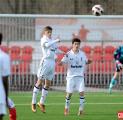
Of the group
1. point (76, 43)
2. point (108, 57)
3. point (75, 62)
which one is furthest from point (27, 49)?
point (76, 43)

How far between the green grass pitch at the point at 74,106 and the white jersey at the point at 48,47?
1446 mm

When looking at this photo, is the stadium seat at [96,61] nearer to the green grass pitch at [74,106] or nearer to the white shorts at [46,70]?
the green grass pitch at [74,106]

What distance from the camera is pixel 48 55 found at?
17.9 m

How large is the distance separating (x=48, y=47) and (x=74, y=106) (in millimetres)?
2468

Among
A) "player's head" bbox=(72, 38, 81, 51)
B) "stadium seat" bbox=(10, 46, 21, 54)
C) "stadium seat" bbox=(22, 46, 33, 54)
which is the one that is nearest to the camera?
"player's head" bbox=(72, 38, 81, 51)

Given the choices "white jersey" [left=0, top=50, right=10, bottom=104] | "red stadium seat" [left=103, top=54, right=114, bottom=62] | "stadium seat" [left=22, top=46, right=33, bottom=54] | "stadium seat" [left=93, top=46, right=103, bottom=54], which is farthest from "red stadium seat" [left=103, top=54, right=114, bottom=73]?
"white jersey" [left=0, top=50, right=10, bottom=104]

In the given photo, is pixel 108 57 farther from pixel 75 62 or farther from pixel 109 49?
pixel 75 62

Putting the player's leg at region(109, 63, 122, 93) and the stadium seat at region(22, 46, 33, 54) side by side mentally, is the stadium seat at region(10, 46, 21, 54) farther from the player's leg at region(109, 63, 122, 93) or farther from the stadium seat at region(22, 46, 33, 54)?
the player's leg at region(109, 63, 122, 93)

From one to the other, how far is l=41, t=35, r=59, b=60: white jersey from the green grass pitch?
1.45 metres

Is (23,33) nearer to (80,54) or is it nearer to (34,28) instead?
(34,28)

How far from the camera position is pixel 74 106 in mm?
19375

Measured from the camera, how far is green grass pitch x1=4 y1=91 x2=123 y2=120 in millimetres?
16500

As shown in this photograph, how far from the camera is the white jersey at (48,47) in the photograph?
57.3 ft

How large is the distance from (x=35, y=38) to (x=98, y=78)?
2.81 metres
